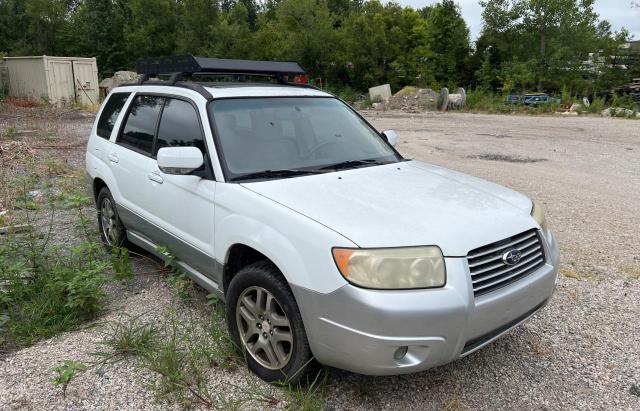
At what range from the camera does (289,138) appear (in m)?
3.68

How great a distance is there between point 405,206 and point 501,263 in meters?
0.59

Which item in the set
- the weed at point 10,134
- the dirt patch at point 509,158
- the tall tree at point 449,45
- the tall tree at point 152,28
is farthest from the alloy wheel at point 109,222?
the tall tree at point 152,28

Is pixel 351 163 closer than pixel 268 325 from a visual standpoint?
No

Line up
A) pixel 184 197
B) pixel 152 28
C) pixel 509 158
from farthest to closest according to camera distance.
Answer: pixel 152 28 < pixel 509 158 < pixel 184 197

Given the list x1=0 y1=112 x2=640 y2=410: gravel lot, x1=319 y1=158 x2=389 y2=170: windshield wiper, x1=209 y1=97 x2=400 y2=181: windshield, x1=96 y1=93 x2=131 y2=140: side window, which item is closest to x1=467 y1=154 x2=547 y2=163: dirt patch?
x1=0 y1=112 x2=640 y2=410: gravel lot

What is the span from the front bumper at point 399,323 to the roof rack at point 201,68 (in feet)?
6.39

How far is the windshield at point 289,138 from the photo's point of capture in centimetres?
342

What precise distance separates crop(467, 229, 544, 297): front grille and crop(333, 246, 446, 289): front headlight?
22 centimetres

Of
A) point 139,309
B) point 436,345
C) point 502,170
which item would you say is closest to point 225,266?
point 139,309

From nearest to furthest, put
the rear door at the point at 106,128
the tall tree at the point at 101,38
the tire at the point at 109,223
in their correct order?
the tire at the point at 109,223 → the rear door at the point at 106,128 → the tall tree at the point at 101,38

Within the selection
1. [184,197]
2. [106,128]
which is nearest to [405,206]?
[184,197]

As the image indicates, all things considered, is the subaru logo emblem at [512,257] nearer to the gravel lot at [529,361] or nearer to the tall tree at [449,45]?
the gravel lot at [529,361]

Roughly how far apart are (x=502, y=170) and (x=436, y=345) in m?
7.99

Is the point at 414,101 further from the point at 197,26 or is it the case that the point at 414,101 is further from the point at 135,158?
the point at 135,158
